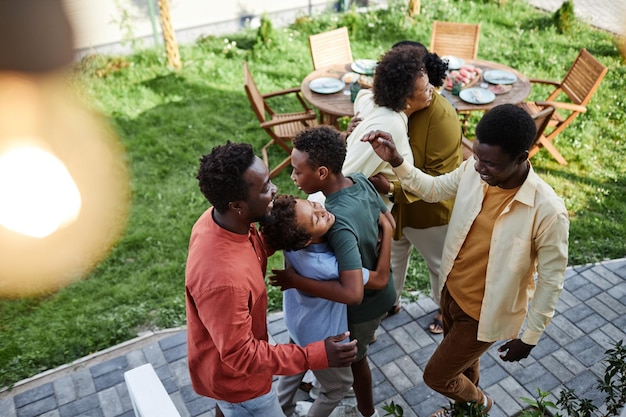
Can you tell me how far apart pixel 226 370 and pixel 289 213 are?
77 cm

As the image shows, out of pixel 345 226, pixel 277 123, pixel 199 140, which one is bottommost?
pixel 199 140

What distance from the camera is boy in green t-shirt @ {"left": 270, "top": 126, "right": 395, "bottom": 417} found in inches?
97.2

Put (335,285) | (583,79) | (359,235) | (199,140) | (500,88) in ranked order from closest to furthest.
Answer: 1. (335,285)
2. (359,235)
3. (500,88)
4. (583,79)
5. (199,140)

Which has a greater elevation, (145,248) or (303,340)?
(303,340)

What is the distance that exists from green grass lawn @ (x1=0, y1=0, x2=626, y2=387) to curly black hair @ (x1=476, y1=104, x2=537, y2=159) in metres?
1.81

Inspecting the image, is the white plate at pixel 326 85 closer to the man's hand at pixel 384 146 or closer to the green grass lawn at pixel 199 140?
the green grass lawn at pixel 199 140

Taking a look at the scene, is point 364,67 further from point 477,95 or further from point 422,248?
point 422,248

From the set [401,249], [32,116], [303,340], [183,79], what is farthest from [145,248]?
[32,116]

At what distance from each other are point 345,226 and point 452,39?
627cm

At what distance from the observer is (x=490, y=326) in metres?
2.74

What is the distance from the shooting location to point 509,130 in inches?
93.9

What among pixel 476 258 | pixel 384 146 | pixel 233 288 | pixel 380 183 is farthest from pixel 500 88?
pixel 233 288

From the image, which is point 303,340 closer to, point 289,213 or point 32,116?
point 289,213

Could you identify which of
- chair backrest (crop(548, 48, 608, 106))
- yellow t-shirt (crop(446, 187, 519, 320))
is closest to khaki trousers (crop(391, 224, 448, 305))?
yellow t-shirt (crop(446, 187, 519, 320))
